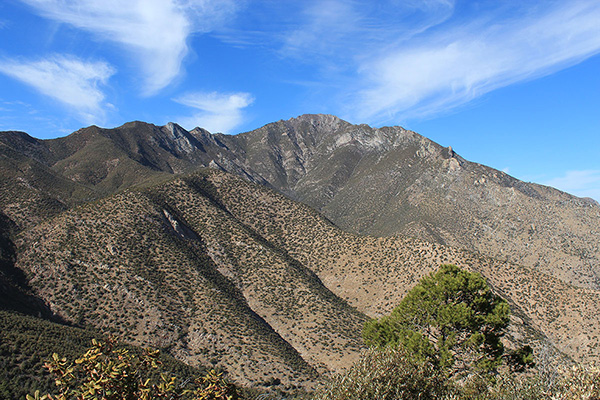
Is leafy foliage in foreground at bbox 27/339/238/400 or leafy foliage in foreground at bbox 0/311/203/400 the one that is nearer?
leafy foliage in foreground at bbox 27/339/238/400

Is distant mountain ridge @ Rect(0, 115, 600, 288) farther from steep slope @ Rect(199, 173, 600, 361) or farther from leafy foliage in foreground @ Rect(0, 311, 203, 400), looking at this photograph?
leafy foliage in foreground @ Rect(0, 311, 203, 400)

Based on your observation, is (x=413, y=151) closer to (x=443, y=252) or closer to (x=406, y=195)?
(x=406, y=195)

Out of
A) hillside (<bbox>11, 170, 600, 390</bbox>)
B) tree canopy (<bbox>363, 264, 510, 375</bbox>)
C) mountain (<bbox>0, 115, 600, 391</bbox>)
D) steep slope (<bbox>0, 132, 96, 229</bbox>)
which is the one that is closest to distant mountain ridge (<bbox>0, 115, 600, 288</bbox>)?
steep slope (<bbox>0, 132, 96, 229</bbox>)

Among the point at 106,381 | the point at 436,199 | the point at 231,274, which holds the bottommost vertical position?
the point at 231,274

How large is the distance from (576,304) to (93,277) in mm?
61536

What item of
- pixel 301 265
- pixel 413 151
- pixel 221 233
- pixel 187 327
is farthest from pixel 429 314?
pixel 413 151

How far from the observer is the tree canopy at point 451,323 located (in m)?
20.5

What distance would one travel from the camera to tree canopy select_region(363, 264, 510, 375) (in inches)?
806

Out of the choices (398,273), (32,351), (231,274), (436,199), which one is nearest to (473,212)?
(436,199)

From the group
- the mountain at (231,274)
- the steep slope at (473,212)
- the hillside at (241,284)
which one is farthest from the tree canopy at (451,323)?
the steep slope at (473,212)

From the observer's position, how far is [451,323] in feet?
71.0

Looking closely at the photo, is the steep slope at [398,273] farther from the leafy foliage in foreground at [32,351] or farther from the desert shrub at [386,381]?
the desert shrub at [386,381]

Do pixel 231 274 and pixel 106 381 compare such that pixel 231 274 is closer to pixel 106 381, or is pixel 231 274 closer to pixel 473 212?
pixel 106 381

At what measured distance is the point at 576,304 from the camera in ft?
165
